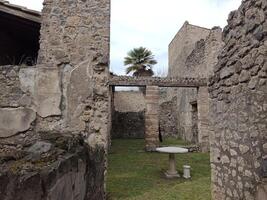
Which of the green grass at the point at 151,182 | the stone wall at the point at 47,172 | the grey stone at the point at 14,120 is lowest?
the green grass at the point at 151,182

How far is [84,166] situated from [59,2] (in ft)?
A: 13.6

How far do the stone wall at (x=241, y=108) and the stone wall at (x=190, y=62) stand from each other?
336 inches

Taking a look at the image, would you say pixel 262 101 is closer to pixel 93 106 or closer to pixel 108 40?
pixel 93 106

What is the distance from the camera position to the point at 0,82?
194 inches

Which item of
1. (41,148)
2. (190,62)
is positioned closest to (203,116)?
(190,62)

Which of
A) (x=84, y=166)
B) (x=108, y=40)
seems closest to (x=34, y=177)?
(x=84, y=166)

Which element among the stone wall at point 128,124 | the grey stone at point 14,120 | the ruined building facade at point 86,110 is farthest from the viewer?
the stone wall at point 128,124

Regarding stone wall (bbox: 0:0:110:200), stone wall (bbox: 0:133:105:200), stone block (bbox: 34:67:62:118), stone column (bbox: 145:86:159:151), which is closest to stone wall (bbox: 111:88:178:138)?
stone column (bbox: 145:86:159:151)

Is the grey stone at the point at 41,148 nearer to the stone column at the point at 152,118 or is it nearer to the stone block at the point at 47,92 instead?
the stone block at the point at 47,92

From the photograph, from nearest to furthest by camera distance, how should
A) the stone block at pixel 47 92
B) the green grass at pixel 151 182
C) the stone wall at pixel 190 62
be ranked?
the stone block at pixel 47 92, the green grass at pixel 151 182, the stone wall at pixel 190 62

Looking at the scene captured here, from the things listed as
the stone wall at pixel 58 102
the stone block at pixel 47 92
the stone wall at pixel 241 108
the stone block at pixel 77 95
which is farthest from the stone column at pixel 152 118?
the stone wall at pixel 241 108

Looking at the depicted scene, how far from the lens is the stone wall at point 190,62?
1355cm

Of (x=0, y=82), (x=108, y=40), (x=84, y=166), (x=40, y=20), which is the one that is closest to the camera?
(x=84, y=166)

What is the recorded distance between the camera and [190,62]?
17125 millimetres
